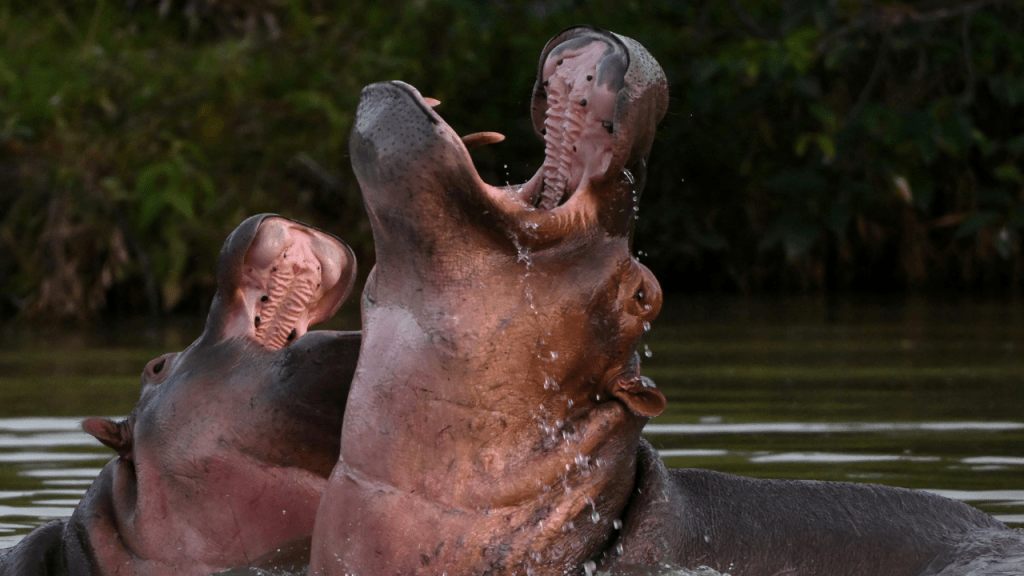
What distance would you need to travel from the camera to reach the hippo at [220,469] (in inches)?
104

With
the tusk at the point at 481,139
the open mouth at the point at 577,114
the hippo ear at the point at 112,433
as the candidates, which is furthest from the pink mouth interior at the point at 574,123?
the hippo ear at the point at 112,433

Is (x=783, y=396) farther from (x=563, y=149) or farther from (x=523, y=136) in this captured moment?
(x=523, y=136)

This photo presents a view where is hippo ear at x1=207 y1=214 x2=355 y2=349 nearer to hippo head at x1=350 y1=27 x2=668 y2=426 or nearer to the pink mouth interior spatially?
Answer: hippo head at x1=350 y1=27 x2=668 y2=426

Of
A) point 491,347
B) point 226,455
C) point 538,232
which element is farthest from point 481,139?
point 226,455

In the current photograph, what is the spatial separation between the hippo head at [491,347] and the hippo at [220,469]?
0.31m

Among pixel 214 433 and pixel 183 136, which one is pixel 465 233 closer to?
pixel 214 433

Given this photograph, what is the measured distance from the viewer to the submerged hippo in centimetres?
227

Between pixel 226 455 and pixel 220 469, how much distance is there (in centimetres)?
3

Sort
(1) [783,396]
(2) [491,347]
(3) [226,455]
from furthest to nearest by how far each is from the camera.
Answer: (1) [783,396] < (3) [226,455] < (2) [491,347]

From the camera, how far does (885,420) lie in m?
5.28

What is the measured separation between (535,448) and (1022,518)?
1.47m

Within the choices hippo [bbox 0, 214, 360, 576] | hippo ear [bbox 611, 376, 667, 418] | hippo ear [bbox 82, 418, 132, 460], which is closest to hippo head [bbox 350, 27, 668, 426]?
hippo ear [bbox 611, 376, 667, 418]

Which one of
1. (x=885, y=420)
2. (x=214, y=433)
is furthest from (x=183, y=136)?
(x=214, y=433)

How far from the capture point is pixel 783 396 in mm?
6008
